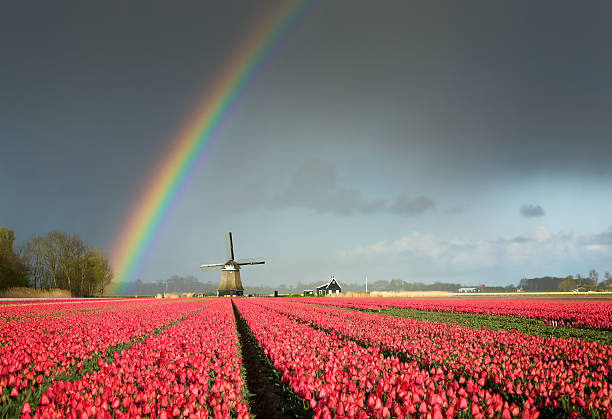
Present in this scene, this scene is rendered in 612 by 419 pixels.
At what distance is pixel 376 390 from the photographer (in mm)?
5426

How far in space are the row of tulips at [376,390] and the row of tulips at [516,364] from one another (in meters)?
0.28

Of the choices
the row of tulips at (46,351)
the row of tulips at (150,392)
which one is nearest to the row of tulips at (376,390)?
the row of tulips at (150,392)

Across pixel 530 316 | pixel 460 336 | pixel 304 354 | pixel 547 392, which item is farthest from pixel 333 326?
pixel 530 316

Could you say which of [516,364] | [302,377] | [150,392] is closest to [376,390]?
[302,377]

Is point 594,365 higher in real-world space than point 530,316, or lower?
higher

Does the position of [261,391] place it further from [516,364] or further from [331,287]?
[331,287]

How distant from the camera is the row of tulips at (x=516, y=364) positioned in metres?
5.75

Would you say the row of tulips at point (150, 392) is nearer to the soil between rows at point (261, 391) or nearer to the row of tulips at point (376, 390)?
the soil between rows at point (261, 391)

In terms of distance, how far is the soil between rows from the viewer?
7.45 m

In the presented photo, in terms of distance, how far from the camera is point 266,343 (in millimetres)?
11016

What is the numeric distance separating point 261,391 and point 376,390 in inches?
176

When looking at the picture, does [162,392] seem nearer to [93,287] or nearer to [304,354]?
[304,354]

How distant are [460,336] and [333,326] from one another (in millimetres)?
5296

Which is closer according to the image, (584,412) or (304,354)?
(584,412)
